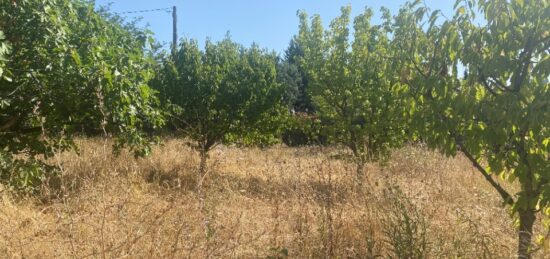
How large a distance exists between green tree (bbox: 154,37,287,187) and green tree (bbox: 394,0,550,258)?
6376 millimetres

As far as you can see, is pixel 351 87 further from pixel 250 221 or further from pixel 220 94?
pixel 250 221

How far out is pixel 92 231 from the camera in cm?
417

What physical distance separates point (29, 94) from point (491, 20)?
4.69m

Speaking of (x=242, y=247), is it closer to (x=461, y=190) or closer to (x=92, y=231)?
(x=92, y=231)

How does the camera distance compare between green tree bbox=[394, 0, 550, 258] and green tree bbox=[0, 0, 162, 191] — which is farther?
green tree bbox=[0, 0, 162, 191]

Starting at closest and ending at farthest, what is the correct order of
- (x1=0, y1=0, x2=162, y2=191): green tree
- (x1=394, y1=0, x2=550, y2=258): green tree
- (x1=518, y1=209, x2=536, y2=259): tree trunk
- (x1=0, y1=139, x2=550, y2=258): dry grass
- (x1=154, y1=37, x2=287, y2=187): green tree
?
(x1=394, y1=0, x2=550, y2=258): green tree → (x1=518, y1=209, x2=536, y2=259): tree trunk → (x1=0, y1=139, x2=550, y2=258): dry grass → (x1=0, y1=0, x2=162, y2=191): green tree → (x1=154, y1=37, x2=287, y2=187): green tree

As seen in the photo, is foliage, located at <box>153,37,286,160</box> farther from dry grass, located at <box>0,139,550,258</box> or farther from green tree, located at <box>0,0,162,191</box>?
green tree, located at <box>0,0,162,191</box>

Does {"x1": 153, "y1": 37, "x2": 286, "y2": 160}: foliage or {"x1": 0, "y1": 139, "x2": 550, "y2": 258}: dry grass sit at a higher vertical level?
{"x1": 153, "y1": 37, "x2": 286, "y2": 160}: foliage

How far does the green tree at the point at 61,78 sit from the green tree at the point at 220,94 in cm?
283

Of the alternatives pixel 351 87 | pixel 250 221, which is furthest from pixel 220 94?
pixel 250 221

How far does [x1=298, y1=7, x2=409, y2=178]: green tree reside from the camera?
26.8 ft

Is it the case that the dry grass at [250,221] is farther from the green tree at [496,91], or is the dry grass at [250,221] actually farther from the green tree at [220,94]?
the green tree at [220,94]

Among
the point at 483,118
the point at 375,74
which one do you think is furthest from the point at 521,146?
the point at 375,74

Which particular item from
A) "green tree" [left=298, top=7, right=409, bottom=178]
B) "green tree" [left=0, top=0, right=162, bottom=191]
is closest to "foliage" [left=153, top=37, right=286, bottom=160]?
Answer: "green tree" [left=298, top=7, right=409, bottom=178]
